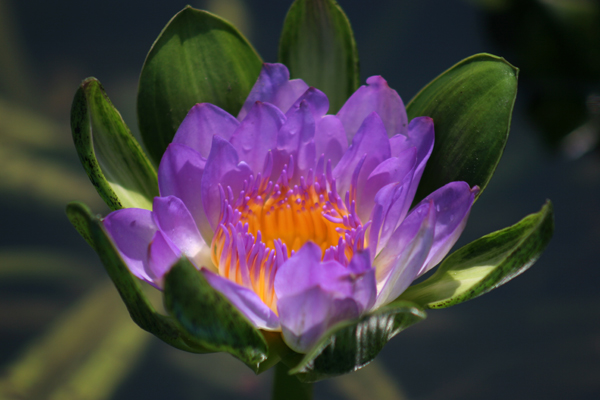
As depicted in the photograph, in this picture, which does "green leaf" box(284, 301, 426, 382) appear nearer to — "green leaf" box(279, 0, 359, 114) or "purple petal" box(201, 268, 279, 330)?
"purple petal" box(201, 268, 279, 330)

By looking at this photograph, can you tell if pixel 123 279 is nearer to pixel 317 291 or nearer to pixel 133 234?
pixel 133 234

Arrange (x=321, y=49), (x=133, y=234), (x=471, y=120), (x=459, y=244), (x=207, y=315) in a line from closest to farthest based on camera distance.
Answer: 1. (x=207, y=315)
2. (x=133, y=234)
3. (x=471, y=120)
4. (x=321, y=49)
5. (x=459, y=244)

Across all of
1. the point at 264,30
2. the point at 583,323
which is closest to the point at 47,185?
the point at 264,30

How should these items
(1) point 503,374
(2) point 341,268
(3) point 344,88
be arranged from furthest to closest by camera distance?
1. (1) point 503,374
2. (3) point 344,88
3. (2) point 341,268

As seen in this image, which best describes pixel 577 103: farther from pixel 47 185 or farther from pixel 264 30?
pixel 47 185

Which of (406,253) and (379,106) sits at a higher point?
(379,106)

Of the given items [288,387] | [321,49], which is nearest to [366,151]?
[321,49]
